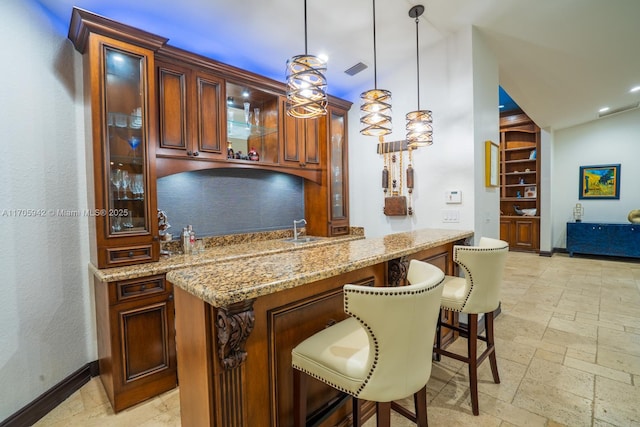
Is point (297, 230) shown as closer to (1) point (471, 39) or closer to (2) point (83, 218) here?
(2) point (83, 218)

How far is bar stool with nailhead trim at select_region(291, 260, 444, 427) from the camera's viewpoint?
102 cm

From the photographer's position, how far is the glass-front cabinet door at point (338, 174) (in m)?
3.84

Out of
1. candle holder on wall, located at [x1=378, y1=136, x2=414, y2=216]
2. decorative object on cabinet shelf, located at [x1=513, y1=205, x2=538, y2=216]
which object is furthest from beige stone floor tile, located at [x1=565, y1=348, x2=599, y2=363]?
decorative object on cabinet shelf, located at [x1=513, y1=205, x2=538, y2=216]

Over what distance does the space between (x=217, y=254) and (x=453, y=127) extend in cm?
269

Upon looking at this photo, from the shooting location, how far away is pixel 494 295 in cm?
200

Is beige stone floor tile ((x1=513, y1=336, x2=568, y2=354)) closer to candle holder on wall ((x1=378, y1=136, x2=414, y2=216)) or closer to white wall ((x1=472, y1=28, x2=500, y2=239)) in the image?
white wall ((x1=472, y1=28, x2=500, y2=239))

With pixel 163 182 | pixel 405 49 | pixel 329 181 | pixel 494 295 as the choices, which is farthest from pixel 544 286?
pixel 163 182

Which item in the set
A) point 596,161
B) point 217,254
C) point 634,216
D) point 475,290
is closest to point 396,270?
point 475,290

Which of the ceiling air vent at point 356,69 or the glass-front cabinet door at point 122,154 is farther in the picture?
the ceiling air vent at point 356,69

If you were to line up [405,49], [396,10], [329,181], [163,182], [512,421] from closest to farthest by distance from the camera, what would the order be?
[512,421]
[396,10]
[163,182]
[405,49]
[329,181]

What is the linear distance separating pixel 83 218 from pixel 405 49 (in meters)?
3.52

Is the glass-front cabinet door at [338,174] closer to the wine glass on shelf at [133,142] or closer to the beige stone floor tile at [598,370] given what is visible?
the wine glass on shelf at [133,142]

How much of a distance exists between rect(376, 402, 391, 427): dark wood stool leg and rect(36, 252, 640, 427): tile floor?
0.76 meters

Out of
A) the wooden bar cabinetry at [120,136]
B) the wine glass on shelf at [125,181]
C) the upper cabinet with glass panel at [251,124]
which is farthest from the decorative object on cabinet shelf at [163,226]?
the upper cabinet with glass panel at [251,124]
